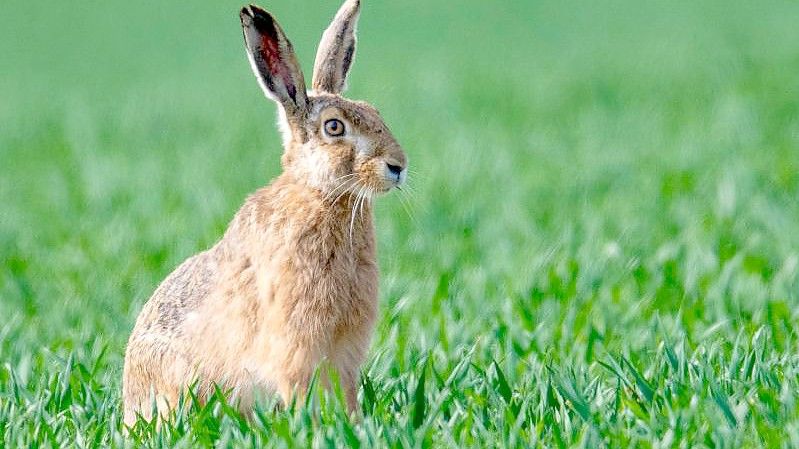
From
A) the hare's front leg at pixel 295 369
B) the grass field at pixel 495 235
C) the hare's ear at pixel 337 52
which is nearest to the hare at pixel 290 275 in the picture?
the hare's front leg at pixel 295 369

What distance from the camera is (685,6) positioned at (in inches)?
774

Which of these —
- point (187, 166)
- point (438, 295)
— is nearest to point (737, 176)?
point (438, 295)

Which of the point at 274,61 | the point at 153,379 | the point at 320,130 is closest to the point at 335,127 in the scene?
the point at 320,130

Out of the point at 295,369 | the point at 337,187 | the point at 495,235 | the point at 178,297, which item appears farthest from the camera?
the point at 495,235

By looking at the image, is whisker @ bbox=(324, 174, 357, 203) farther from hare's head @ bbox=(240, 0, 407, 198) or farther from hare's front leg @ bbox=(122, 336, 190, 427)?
hare's front leg @ bbox=(122, 336, 190, 427)

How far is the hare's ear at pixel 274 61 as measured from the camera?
179 inches

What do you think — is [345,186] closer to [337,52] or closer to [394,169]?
[394,169]

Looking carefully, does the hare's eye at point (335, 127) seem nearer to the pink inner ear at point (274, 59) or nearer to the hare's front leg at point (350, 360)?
the pink inner ear at point (274, 59)

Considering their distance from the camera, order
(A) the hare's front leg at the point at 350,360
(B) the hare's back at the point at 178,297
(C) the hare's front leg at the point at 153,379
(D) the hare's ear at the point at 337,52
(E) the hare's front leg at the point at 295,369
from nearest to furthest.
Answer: (E) the hare's front leg at the point at 295,369 < (A) the hare's front leg at the point at 350,360 < (C) the hare's front leg at the point at 153,379 < (B) the hare's back at the point at 178,297 < (D) the hare's ear at the point at 337,52

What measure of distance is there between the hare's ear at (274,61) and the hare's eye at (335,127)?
140 mm

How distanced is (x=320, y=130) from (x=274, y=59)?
27cm

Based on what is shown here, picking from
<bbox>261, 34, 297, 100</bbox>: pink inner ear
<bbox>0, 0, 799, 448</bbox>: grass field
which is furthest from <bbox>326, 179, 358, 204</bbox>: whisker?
<bbox>0, 0, 799, 448</bbox>: grass field

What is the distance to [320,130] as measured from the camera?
4.57 m

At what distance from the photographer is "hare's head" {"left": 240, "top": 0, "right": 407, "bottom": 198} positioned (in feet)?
14.7
